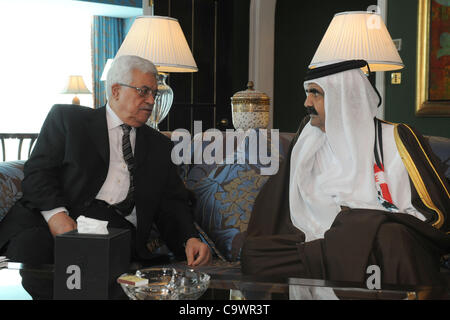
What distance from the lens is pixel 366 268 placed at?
78.5 inches

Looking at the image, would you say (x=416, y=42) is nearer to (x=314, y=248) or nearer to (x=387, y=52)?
(x=387, y=52)

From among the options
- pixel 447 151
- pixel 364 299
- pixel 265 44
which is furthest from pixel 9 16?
pixel 364 299

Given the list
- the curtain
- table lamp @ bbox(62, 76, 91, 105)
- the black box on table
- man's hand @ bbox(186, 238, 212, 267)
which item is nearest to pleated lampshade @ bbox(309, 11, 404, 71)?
man's hand @ bbox(186, 238, 212, 267)

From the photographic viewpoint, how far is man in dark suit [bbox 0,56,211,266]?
2.29 meters

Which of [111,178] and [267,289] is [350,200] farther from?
[111,178]

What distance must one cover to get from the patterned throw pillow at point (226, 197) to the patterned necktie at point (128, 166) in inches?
14.1

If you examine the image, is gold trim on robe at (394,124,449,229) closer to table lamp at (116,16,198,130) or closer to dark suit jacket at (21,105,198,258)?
dark suit jacket at (21,105,198,258)

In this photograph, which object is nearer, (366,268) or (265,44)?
(366,268)

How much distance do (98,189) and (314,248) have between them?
0.97 m

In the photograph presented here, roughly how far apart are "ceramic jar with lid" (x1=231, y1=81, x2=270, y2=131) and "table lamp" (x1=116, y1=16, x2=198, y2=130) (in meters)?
0.34

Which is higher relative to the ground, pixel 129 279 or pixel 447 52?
pixel 447 52

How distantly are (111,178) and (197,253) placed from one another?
0.53 meters

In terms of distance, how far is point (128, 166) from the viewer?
2492 millimetres

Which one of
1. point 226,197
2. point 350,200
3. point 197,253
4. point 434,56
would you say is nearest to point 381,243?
point 350,200
